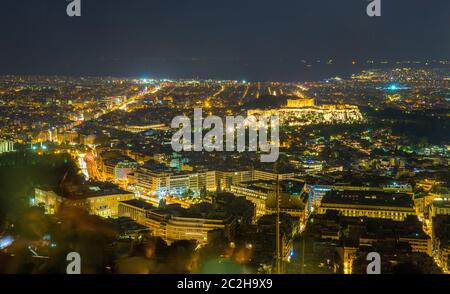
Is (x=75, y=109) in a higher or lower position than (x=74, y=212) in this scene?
higher

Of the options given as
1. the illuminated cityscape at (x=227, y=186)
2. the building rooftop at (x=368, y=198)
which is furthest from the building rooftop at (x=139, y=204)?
the building rooftop at (x=368, y=198)

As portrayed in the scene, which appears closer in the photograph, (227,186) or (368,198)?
(368,198)

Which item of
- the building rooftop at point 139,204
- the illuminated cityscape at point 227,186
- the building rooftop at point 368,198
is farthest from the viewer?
the building rooftop at point 368,198

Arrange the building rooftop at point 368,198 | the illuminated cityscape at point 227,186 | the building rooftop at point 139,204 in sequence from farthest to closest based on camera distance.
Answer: the building rooftop at point 368,198, the building rooftop at point 139,204, the illuminated cityscape at point 227,186

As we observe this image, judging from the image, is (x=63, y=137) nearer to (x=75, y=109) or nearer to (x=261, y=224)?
(x=75, y=109)

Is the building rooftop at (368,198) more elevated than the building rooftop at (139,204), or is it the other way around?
the building rooftop at (139,204)

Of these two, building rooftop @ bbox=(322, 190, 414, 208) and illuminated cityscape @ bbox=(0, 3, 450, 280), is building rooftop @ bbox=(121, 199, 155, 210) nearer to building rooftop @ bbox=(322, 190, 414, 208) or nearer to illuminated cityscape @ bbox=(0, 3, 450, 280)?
illuminated cityscape @ bbox=(0, 3, 450, 280)

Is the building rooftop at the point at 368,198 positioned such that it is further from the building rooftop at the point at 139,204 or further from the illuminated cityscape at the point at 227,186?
the building rooftop at the point at 139,204

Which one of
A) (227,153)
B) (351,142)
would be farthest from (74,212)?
(351,142)
